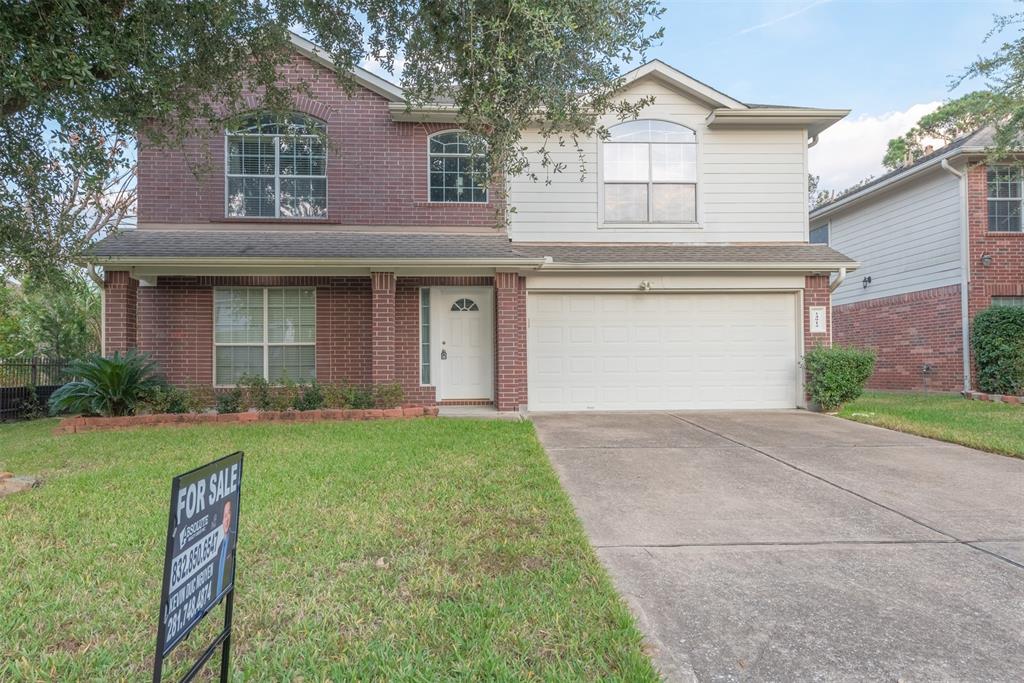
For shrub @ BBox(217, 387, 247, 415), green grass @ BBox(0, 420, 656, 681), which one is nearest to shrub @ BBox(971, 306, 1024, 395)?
green grass @ BBox(0, 420, 656, 681)

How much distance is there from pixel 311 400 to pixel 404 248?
303 cm

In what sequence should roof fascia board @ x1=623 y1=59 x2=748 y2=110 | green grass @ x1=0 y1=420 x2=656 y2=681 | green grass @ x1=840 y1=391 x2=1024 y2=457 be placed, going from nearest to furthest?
green grass @ x1=0 y1=420 x2=656 y2=681, green grass @ x1=840 y1=391 x2=1024 y2=457, roof fascia board @ x1=623 y1=59 x2=748 y2=110

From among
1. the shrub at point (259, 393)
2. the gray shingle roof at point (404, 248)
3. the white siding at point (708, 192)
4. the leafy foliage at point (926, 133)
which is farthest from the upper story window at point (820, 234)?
the shrub at point (259, 393)

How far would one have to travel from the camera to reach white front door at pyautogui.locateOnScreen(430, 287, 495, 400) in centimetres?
1070

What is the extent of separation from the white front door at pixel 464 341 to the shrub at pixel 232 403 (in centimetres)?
340

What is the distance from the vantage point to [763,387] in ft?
35.7

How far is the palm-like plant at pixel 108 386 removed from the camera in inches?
334

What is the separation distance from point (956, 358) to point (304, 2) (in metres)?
14.7

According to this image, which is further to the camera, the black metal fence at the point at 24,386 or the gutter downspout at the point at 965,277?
the gutter downspout at the point at 965,277

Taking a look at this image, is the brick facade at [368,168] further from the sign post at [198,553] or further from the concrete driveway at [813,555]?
the sign post at [198,553]

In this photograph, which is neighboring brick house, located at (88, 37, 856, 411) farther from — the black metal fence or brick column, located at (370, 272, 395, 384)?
Answer: the black metal fence

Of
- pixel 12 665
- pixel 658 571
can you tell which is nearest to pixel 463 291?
pixel 658 571

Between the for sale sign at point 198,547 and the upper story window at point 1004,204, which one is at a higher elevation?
the upper story window at point 1004,204

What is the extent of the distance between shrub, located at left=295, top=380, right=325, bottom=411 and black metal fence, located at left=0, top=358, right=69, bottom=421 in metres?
5.04
